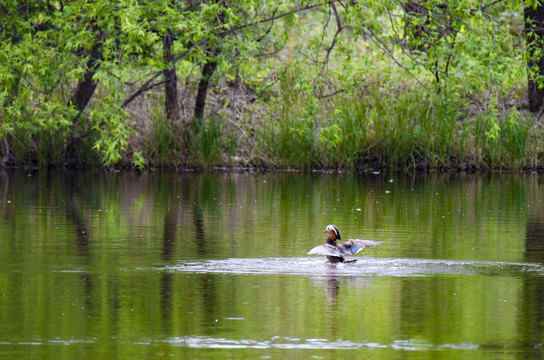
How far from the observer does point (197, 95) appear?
31.4m

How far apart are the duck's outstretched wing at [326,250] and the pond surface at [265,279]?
0.16m

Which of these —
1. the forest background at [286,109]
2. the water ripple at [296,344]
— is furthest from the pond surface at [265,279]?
the forest background at [286,109]

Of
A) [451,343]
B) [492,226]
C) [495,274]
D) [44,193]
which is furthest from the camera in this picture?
[44,193]

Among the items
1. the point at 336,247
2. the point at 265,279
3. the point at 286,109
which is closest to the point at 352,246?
the point at 336,247

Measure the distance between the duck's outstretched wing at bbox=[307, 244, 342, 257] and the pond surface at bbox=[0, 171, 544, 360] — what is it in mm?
164

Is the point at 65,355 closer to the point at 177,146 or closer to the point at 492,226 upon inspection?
the point at 492,226

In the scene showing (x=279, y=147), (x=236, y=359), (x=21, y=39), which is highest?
(x=21, y=39)

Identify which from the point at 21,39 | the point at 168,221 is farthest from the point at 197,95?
the point at 168,221

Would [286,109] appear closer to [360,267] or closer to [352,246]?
[352,246]

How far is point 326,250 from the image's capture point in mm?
11594

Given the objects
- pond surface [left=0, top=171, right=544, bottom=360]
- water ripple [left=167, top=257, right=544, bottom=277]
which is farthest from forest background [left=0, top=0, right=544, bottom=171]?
water ripple [left=167, top=257, right=544, bottom=277]

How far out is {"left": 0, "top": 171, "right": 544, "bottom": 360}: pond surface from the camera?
784cm

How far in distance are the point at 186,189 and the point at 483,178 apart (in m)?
8.10

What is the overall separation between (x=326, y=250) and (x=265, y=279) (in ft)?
3.53
